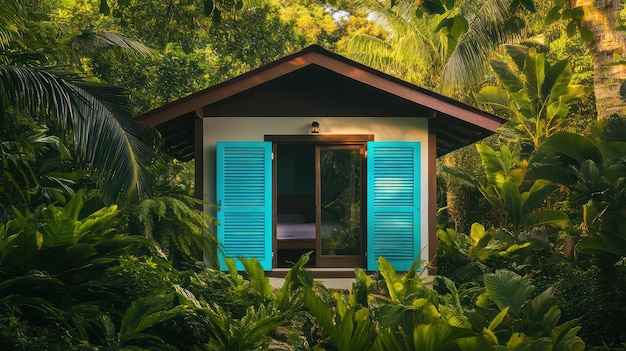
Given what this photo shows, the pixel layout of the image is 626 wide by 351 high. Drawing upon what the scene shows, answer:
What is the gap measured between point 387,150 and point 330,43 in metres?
21.1

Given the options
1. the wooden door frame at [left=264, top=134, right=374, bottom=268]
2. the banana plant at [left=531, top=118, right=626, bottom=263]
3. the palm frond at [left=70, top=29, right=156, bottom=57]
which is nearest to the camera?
the banana plant at [left=531, top=118, right=626, bottom=263]

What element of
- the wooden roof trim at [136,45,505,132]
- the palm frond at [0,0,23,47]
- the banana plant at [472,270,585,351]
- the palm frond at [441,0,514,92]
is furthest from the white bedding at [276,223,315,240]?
the palm frond at [441,0,514,92]

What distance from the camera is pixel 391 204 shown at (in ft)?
34.4

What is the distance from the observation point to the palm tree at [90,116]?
642cm

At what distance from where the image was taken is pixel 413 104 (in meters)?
10.4

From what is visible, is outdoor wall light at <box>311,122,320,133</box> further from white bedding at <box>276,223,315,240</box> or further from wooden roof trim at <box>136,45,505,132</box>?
white bedding at <box>276,223,315,240</box>

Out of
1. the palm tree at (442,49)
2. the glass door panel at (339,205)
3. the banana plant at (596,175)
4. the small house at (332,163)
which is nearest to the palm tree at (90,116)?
the small house at (332,163)

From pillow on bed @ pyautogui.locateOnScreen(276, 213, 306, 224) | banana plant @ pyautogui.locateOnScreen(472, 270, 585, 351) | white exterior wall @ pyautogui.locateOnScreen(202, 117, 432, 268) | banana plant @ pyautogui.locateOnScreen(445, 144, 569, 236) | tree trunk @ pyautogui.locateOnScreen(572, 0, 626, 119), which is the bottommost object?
banana plant @ pyautogui.locateOnScreen(472, 270, 585, 351)

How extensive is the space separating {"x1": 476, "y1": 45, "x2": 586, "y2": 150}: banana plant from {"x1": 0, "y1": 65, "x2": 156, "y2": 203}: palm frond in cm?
707

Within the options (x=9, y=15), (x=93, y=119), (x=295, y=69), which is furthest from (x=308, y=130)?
(x=9, y=15)

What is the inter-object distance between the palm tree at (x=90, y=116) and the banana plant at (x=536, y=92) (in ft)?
22.9

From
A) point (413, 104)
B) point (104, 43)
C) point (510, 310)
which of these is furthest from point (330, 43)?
point (510, 310)

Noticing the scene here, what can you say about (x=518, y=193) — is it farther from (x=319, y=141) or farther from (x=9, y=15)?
(x=9, y=15)

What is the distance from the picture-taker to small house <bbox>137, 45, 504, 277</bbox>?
10.5 metres
